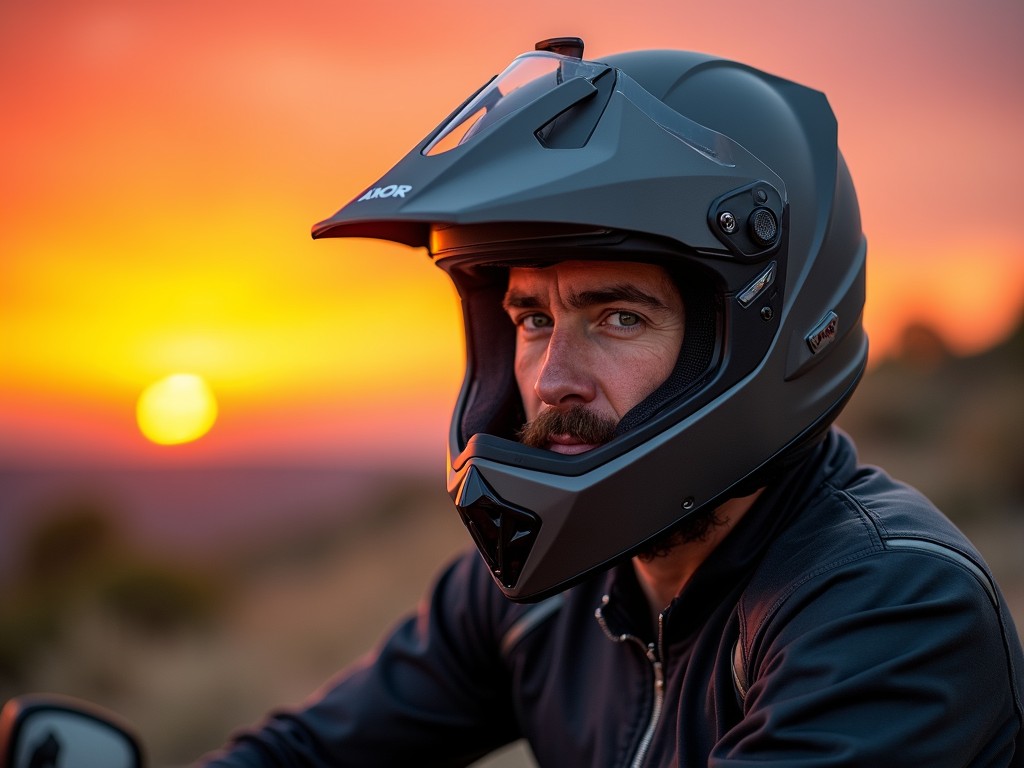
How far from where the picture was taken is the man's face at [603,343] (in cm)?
182

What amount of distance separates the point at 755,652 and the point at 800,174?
778mm

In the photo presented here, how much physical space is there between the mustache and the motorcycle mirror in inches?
33.8

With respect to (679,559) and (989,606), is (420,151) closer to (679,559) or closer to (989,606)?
(679,559)

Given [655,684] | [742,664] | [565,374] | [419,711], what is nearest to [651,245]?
[565,374]

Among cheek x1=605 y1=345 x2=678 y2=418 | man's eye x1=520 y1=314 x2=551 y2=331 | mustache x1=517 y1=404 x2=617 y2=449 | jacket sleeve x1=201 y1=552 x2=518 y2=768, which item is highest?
man's eye x1=520 y1=314 x2=551 y2=331

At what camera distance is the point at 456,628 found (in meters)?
2.33

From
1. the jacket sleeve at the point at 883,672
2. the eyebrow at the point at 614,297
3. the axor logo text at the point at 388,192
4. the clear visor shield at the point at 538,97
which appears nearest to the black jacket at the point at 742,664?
the jacket sleeve at the point at 883,672

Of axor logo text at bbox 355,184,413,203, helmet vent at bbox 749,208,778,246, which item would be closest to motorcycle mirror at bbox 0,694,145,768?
axor logo text at bbox 355,184,413,203

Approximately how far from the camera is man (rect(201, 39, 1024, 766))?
1481 millimetres

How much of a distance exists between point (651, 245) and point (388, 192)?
1.31 ft

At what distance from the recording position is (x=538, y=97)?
1.77 meters

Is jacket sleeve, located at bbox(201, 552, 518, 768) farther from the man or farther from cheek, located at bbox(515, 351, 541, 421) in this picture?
cheek, located at bbox(515, 351, 541, 421)

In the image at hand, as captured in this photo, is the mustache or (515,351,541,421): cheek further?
(515,351,541,421): cheek

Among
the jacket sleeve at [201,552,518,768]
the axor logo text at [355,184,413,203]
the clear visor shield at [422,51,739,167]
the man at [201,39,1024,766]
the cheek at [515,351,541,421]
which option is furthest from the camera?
the jacket sleeve at [201,552,518,768]
